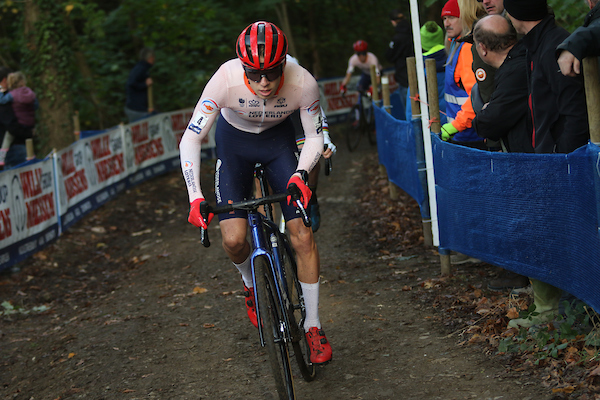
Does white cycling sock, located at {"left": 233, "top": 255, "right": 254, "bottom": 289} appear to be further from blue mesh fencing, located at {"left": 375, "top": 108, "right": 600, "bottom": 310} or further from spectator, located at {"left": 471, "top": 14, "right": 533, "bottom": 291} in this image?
spectator, located at {"left": 471, "top": 14, "right": 533, "bottom": 291}

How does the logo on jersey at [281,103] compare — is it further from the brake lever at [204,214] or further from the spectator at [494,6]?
the spectator at [494,6]

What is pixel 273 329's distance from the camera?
3.89m

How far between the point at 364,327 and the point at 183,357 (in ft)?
4.98

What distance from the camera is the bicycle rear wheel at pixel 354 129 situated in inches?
616

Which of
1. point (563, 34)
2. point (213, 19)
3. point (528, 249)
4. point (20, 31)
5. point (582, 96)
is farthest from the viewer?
point (213, 19)

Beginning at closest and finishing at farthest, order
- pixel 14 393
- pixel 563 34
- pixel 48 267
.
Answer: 1. pixel 563 34
2. pixel 14 393
3. pixel 48 267

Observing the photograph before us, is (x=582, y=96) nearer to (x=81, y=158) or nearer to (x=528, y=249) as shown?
(x=528, y=249)

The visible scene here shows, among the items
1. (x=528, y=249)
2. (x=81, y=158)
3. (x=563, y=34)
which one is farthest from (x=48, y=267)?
(x=563, y=34)

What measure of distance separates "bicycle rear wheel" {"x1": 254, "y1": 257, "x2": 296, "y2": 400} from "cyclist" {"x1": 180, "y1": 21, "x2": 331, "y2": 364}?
559mm

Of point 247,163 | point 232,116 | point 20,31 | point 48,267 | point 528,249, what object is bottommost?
point 48,267

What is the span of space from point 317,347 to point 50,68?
11.8 metres

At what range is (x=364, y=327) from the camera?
Answer: 5.60 m

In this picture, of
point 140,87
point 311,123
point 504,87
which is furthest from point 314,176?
point 140,87

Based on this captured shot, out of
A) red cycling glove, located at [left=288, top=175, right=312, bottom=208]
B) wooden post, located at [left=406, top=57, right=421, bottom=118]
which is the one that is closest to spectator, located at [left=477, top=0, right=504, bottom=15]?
wooden post, located at [left=406, top=57, right=421, bottom=118]
